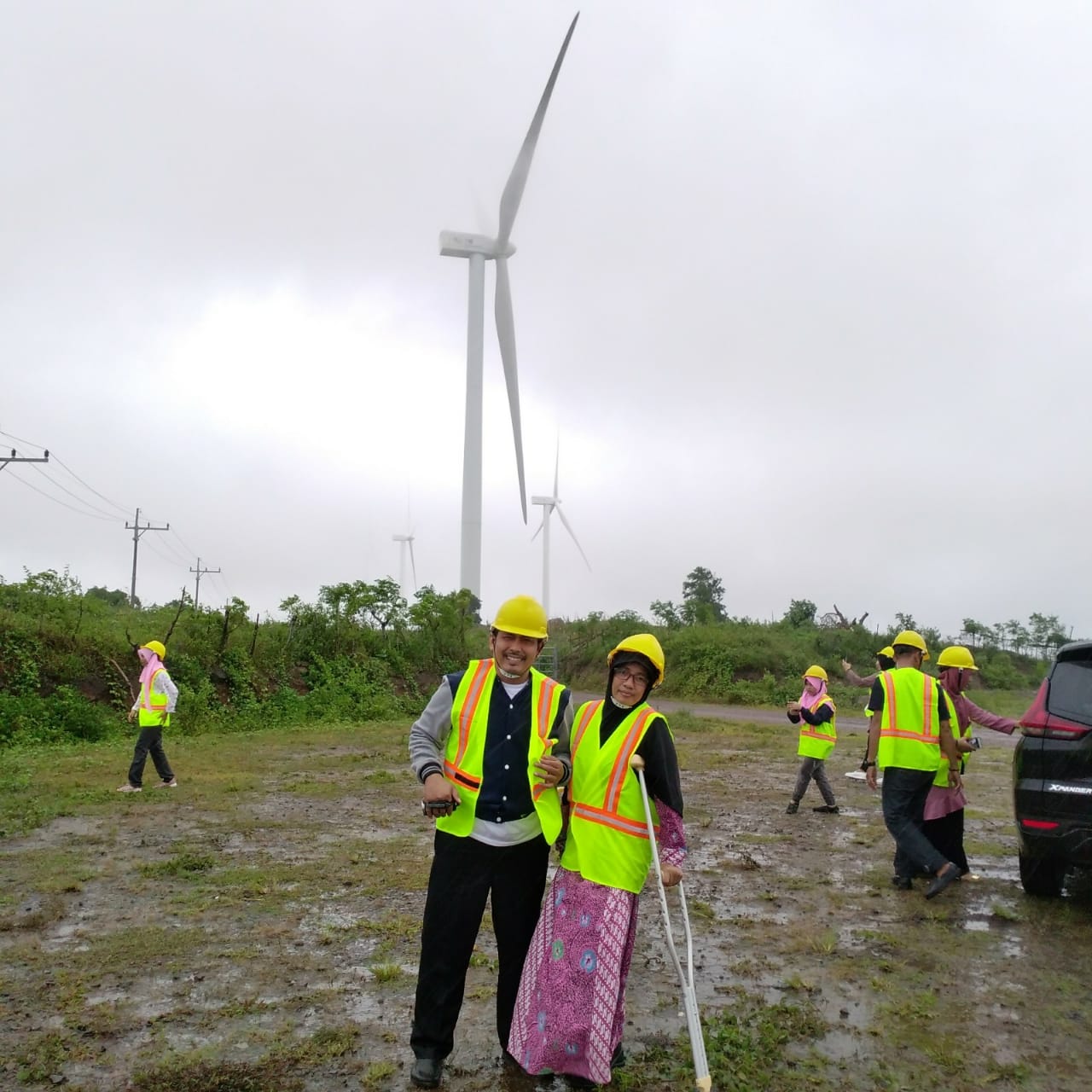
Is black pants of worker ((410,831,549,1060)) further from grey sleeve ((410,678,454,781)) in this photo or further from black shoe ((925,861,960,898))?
black shoe ((925,861,960,898))

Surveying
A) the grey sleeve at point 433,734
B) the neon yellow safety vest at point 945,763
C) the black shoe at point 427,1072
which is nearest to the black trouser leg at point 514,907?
the black shoe at point 427,1072

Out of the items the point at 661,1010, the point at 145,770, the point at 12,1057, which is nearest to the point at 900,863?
the point at 661,1010

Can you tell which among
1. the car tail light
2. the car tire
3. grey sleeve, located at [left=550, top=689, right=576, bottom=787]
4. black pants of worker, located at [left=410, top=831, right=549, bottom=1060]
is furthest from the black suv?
black pants of worker, located at [left=410, top=831, right=549, bottom=1060]

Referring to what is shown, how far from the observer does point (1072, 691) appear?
5602 mm

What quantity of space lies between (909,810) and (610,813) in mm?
3631

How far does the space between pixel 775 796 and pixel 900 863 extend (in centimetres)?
417

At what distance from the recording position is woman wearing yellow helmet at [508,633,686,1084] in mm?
3279

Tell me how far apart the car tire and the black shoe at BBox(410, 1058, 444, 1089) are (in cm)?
430

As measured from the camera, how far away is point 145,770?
11.5m

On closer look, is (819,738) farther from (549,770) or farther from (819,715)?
(549,770)

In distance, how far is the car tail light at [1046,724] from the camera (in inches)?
215

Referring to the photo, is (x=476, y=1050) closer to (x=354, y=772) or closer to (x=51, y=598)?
(x=354, y=772)

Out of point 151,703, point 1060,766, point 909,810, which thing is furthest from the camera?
point 151,703

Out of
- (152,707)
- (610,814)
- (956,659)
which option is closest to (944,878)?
(956,659)
